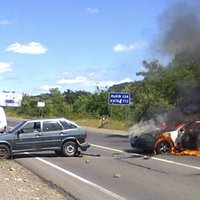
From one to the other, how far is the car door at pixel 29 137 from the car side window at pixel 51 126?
26 cm

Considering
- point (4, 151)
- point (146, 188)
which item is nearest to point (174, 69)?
point (4, 151)

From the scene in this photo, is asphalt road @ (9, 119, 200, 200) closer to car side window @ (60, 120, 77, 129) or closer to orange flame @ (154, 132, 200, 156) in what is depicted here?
orange flame @ (154, 132, 200, 156)

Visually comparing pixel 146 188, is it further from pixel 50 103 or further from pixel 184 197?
pixel 50 103

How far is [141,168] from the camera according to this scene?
14.4m

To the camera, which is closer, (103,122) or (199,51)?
(199,51)

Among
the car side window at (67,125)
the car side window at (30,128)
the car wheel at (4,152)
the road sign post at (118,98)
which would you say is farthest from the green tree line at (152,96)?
the car wheel at (4,152)

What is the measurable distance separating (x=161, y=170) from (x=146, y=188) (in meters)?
3.22

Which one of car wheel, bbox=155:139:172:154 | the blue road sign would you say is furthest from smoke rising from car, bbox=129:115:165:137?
the blue road sign

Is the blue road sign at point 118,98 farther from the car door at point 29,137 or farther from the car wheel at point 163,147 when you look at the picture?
the car door at point 29,137

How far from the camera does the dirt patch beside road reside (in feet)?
31.1

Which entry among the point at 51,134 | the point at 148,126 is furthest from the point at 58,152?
the point at 148,126

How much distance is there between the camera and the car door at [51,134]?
1792 centimetres

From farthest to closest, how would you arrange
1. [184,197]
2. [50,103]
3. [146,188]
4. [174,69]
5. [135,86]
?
[50,103], [135,86], [174,69], [146,188], [184,197]

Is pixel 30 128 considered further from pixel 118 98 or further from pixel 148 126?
pixel 118 98
